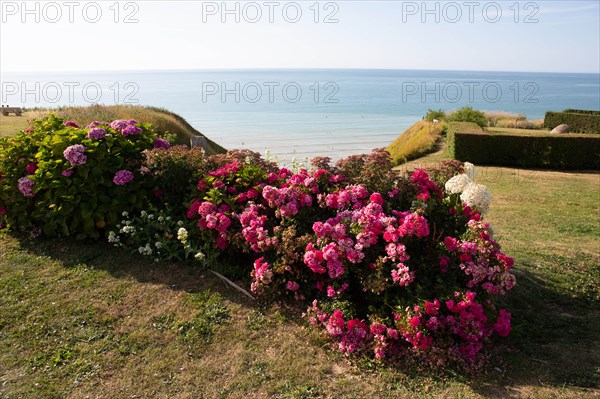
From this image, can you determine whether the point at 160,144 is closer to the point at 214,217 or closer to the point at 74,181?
the point at 74,181

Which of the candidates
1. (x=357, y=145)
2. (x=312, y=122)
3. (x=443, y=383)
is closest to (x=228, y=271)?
(x=443, y=383)

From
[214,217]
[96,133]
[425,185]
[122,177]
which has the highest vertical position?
[96,133]

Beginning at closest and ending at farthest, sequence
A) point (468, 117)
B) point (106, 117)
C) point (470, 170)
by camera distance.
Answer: point (470, 170), point (106, 117), point (468, 117)

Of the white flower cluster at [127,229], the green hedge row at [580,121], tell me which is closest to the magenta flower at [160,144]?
the white flower cluster at [127,229]

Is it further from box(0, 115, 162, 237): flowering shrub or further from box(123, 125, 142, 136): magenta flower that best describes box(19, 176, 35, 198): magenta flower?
box(123, 125, 142, 136): magenta flower

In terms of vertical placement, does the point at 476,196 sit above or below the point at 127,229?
above

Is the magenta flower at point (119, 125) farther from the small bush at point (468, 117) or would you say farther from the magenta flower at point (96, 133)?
the small bush at point (468, 117)

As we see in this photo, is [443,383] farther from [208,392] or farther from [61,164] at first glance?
[61,164]

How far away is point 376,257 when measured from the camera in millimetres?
4016

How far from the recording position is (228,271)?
190 inches

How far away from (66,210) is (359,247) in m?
3.44

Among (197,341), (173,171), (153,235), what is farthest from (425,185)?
(153,235)

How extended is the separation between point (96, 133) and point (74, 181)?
2.01ft

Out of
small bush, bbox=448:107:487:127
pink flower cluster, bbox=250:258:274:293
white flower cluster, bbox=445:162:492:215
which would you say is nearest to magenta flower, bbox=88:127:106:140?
pink flower cluster, bbox=250:258:274:293
